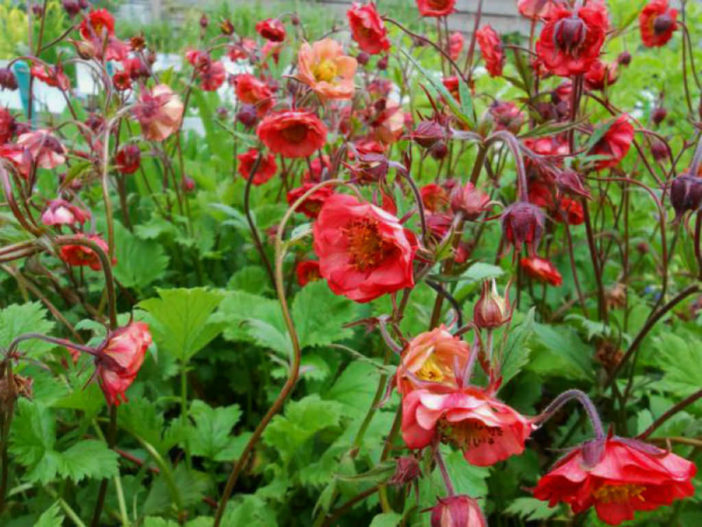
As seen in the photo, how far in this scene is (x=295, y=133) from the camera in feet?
4.16

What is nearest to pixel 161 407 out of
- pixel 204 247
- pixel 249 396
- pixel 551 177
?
pixel 249 396

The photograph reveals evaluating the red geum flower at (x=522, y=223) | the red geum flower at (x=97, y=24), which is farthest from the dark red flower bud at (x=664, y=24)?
the red geum flower at (x=97, y=24)

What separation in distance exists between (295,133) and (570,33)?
51 centimetres

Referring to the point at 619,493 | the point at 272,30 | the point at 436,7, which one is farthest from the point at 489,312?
the point at 272,30

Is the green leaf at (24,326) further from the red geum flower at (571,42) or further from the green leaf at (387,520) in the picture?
the red geum flower at (571,42)

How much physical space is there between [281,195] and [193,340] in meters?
0.87

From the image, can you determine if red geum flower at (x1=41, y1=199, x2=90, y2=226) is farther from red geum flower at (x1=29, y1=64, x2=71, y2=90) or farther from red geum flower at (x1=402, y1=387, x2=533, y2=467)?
red geum flower at (x1=402, y1=387, x2=533, y2=467)

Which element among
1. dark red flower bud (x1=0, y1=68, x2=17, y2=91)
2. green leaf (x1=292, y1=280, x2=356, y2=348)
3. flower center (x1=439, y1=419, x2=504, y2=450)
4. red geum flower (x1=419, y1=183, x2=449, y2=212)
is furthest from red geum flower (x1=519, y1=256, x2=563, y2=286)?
dark red flower bud (x1=0, y1=68, x2=17, y2=91)

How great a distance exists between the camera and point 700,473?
1.09 meters

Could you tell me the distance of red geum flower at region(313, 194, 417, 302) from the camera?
636mm

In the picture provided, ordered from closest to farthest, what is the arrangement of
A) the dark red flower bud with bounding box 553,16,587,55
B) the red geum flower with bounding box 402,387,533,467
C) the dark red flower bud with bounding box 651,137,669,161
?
the red geum flower with bounding box 402,387,533,467 → the dark red flower bud with bounding box 553,16,587,55 → the dark red flower bud with bounding box 651,137,669,161

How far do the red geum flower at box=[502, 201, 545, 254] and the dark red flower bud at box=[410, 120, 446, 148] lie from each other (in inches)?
6.1

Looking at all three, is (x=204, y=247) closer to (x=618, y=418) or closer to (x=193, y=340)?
(x=193, y=340)

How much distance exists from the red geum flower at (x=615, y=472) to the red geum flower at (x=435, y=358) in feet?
0.47
